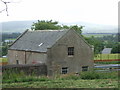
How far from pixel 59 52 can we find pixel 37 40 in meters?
5.07

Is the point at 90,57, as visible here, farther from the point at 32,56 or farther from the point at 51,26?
the point at 51,26

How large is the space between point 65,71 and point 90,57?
4145 mm

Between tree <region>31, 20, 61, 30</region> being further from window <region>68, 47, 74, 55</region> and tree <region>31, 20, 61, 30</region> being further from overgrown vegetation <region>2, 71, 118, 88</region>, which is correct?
overgrown vegetation <region>2, 71, 118, 88</region>

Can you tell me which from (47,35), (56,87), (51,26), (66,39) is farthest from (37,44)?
(56,87)

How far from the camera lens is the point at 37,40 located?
38688 millimetres

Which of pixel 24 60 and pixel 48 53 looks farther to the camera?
pixel 24 60

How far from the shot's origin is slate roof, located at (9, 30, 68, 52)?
3565 centimetres

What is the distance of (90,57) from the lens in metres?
37.3

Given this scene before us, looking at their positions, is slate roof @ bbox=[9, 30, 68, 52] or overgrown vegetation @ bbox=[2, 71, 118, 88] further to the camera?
slate roof @ bbox=[9, 30, 68, 52]

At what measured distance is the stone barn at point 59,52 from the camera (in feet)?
113

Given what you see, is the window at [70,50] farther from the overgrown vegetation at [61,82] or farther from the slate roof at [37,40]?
the overgrown vegetation at [61,82]

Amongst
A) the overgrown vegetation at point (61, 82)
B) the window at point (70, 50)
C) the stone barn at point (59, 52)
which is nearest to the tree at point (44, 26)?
the stone barn at point (59, 52)

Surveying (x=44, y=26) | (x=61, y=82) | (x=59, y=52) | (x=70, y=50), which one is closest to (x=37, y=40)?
(x=59, y=52)

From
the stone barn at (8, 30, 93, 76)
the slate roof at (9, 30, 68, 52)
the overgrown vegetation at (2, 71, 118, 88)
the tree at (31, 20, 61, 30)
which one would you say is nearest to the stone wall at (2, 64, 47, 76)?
the stone barn at (8, 30, 93, 76)
